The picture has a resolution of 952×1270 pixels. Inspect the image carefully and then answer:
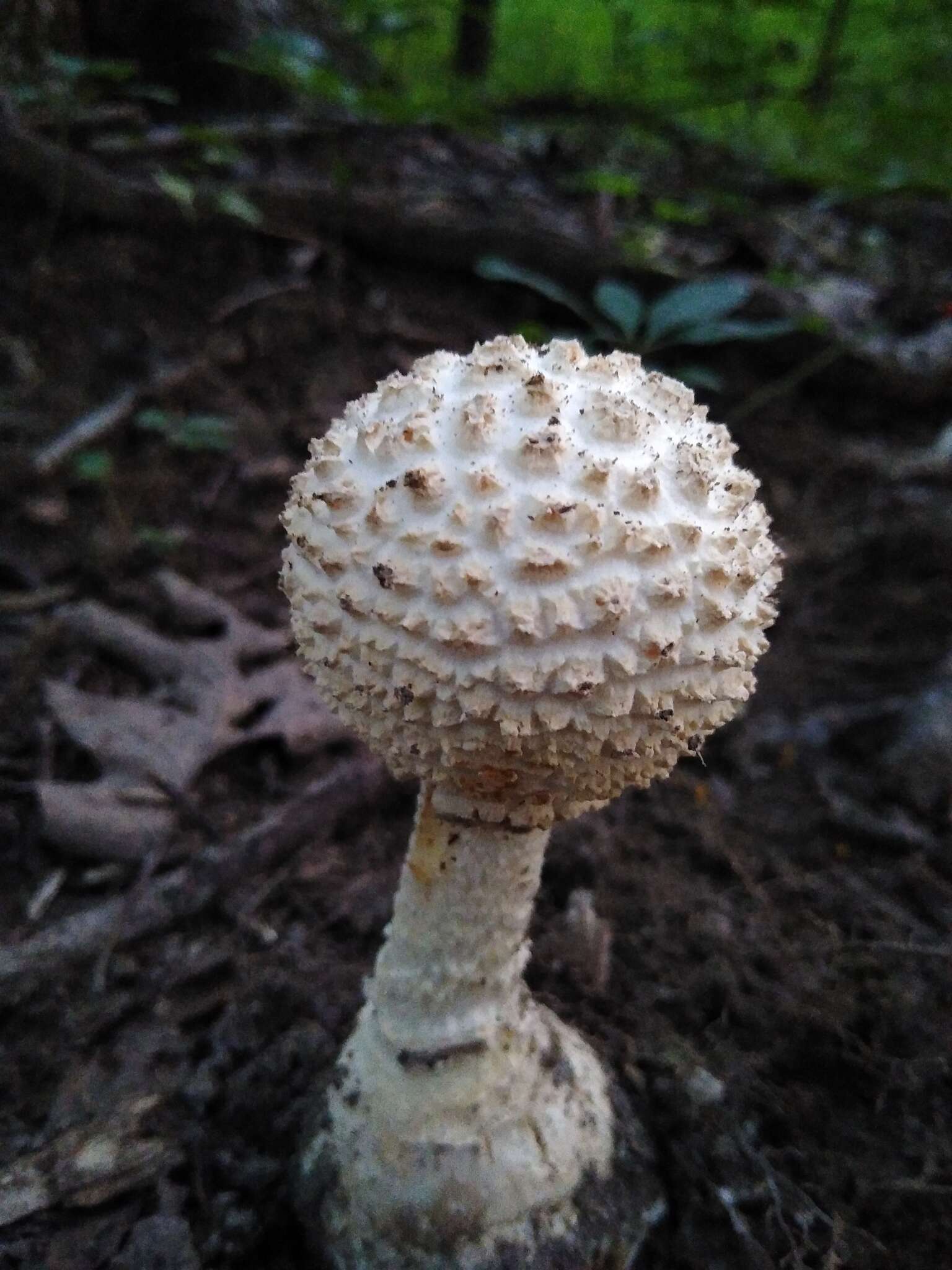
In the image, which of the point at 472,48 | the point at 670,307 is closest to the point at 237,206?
the point at 670,307

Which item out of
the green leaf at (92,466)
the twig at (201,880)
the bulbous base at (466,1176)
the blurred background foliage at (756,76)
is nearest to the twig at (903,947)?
the bulbous base at (466,1176)

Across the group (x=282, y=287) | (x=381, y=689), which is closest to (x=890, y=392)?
(x=282, y=287)

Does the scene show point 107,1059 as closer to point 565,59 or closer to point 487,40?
point 487,40

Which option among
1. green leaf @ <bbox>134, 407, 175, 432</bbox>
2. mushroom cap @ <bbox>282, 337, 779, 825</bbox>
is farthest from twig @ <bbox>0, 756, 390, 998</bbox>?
green leaf @ <bbox>134, 407, 175, 432</bbox>

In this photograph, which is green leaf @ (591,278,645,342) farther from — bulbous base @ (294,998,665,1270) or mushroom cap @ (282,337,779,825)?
bulbous base @ (294,998,665,1270)

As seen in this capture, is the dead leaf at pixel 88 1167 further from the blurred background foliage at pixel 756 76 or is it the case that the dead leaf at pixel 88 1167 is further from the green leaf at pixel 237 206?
the blurred background foliage at pixel 756 76

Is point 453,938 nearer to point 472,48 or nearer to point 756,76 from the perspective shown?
point 756,76
